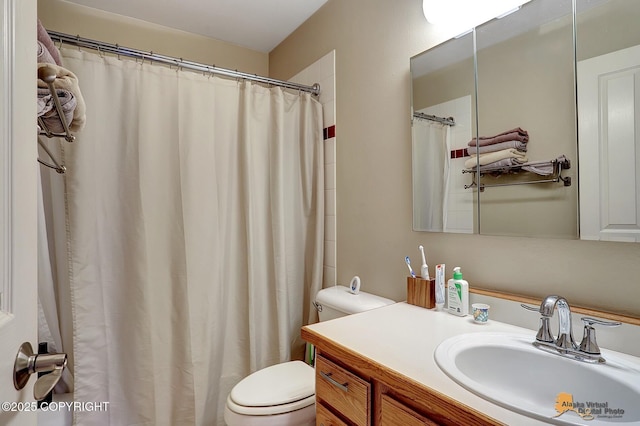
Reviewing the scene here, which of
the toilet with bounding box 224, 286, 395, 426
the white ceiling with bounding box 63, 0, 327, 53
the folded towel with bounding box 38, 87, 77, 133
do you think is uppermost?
the white ceiling with bounding box 63, 0, 327, 53

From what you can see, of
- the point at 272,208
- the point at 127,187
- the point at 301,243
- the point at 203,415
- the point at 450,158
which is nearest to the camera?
the point at 450,158

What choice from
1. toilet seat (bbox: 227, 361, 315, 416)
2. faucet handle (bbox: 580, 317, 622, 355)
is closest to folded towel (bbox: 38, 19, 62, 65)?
toilet seat (bbox: 227, 361, 315, 416)

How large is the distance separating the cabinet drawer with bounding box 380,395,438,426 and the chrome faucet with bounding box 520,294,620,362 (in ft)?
1.39

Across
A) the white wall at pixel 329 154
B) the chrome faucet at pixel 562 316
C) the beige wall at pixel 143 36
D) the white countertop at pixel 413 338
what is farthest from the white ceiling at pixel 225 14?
the chrome faucet at pixel 562 316

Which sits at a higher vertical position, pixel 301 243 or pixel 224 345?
pixel 301 243

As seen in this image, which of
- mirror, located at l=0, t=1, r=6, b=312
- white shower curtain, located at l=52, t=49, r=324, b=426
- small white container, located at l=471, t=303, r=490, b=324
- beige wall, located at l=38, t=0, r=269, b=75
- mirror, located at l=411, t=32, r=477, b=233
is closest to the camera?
mirror, located at l=0, t=1, r=6, b=312

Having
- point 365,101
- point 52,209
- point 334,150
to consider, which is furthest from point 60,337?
point 365,101

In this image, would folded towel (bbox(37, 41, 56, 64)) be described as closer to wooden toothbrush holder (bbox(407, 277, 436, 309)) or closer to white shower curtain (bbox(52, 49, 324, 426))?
white shower curtain (bbox(52, 49, 324, 426))

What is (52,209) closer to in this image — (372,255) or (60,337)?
(60,337)

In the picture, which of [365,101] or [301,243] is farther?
[301,243]

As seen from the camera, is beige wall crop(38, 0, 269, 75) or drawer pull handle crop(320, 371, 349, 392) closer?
drawer pull handle crop(320, 371, 349, 392)

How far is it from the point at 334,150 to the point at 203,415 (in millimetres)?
1600

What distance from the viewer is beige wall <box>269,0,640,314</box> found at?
932mm

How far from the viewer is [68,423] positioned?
4.55 feet
